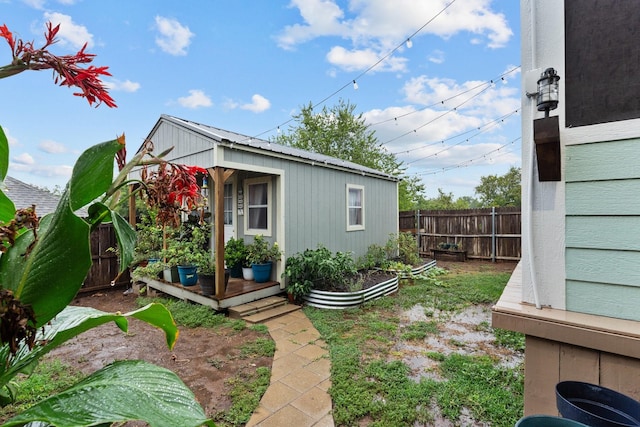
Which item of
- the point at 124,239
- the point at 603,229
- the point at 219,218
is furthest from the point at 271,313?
the point at 124,239

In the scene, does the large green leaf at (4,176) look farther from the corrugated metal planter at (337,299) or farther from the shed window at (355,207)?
the shed window at (355,207)

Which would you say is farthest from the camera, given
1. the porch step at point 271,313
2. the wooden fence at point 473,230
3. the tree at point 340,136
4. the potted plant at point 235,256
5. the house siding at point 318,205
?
the tree at point 340,136

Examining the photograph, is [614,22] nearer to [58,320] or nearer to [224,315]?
[58,320]

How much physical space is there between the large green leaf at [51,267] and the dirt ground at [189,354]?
2.16 m

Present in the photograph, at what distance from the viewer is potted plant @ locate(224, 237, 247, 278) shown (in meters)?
5.54

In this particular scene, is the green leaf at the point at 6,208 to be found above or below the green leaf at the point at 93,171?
below

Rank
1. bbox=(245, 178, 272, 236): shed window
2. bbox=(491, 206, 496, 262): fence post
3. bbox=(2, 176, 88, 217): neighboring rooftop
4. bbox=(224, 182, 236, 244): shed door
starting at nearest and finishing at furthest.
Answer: bbox=(245, 178, 272, 236): shed window → bbox=(2, 176, 88, 217): neighboring rooftop → bbox=(224, 182, 236, 244): shed door → bbox=(491, 206, 496, 262): fence post

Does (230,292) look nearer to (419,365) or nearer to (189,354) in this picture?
(189,354)

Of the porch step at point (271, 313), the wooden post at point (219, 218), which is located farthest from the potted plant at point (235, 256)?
the porch step at point (271, 313)

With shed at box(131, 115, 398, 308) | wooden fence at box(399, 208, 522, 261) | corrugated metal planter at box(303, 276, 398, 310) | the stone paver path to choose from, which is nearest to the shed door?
shed at box(131, 115, 398, 308)

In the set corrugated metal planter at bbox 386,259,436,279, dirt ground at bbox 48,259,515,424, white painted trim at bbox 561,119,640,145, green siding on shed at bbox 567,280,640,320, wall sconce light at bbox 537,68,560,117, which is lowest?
dirt ground at bbox 48,259,515,424

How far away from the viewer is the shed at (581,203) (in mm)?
1411

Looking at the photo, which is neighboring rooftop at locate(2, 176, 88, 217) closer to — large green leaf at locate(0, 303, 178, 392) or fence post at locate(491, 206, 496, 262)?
large green leaf at locate(0, 303, 178, 392)

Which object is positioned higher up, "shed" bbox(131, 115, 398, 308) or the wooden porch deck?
"shed" bbox(131, 115, 398, 308)
